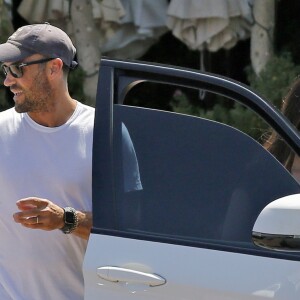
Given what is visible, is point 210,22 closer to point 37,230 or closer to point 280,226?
point 37,230


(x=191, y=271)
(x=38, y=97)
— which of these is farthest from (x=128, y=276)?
(x=38, y=97)

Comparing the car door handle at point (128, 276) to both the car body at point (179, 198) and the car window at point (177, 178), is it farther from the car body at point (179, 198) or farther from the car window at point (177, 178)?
the car window at point (177, 178)

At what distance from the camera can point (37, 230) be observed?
3061mm

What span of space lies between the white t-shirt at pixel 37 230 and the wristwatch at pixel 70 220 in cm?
12

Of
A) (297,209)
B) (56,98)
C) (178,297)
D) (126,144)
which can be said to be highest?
(56,98)

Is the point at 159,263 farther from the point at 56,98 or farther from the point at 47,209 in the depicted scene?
the point at 56,98

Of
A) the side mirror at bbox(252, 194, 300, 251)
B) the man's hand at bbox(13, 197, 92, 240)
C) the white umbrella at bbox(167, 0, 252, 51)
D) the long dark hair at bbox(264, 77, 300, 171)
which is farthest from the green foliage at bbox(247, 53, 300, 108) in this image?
the side mirror at bbox(252, 194, 300, 251)

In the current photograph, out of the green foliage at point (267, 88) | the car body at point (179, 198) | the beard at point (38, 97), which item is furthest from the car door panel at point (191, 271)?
the green foliage at point (267, 88)

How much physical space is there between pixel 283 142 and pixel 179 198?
37cm

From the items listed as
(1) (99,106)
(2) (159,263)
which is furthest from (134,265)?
(1) (99,106)

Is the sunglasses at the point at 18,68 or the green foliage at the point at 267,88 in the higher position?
the green foliage at the point at 267,88

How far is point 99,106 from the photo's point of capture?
2920 mm

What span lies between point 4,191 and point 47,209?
27 centimetres

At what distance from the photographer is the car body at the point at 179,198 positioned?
8.84ft
